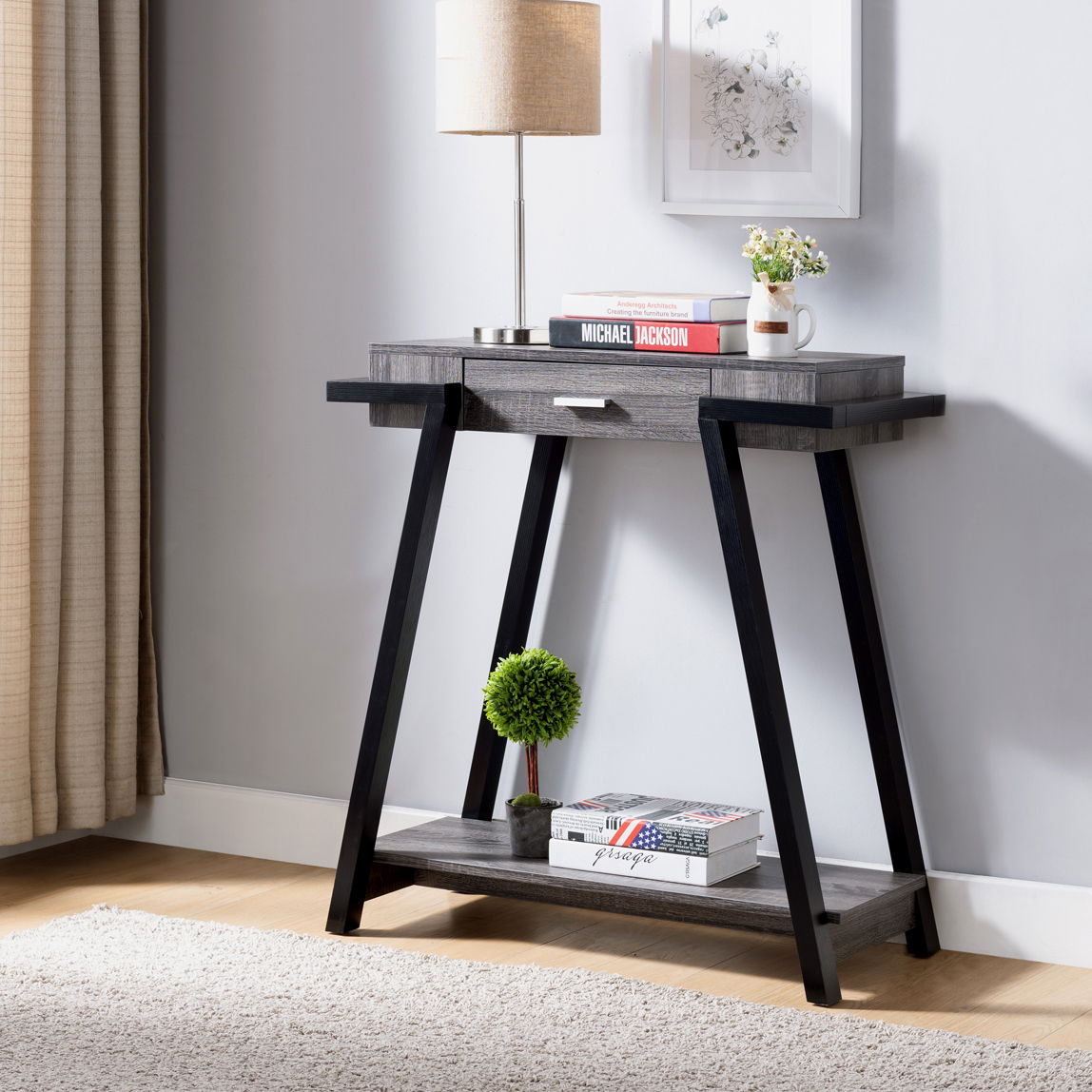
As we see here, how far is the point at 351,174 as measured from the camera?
10.2ft

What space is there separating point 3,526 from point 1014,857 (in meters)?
1.72

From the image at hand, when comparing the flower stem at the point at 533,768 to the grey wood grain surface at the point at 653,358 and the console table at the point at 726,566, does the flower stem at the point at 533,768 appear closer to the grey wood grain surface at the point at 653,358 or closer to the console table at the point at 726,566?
the console table at the point at 726,566

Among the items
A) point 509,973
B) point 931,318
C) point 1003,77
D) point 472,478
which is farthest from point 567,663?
point 1003,77

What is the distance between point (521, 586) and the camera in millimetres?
2912

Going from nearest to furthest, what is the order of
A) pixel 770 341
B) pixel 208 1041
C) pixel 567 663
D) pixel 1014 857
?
pixel 208 1041, pixel 770 341, pixel 1014 857, pixel 567 663

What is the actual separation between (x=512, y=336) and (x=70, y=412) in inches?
34.3

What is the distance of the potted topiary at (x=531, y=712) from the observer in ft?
8.85

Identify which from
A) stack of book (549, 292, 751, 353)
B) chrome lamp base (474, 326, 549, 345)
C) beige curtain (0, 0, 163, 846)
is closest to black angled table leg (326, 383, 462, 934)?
chrome lamp base (474, 326, 549, 345)

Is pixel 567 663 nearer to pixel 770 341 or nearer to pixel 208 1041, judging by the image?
pixel 770 341

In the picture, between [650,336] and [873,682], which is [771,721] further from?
[650,336]

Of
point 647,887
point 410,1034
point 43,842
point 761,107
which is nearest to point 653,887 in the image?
point 647,887

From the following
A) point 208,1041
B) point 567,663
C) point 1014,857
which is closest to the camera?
point 208,1041

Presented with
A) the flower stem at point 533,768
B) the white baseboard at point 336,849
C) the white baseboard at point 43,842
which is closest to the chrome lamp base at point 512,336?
the flower stem at point 533,768

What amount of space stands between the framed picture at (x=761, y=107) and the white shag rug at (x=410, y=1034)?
120 cm
